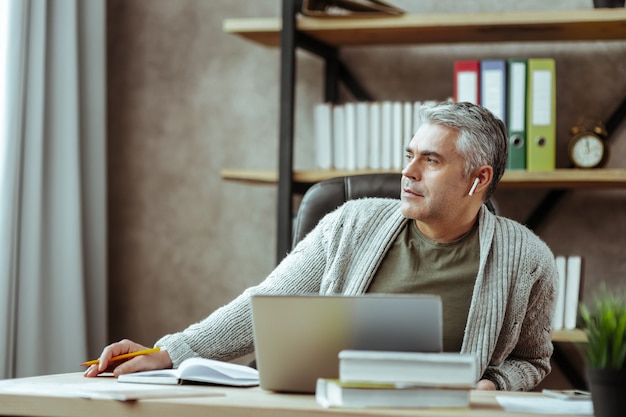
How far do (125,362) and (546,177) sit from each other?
1.39 m

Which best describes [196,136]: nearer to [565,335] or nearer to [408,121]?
[408,121]

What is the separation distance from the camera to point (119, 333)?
10.4ft

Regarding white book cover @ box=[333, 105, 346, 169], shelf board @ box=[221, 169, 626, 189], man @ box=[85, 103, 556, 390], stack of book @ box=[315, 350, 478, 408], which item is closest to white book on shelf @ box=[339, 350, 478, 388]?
stack of book @ box=[315, 350, 478, 408]

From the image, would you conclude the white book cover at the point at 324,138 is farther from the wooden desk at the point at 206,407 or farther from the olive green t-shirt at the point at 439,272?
the wooden desk at the point at 206,407

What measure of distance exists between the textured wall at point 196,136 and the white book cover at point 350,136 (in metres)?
0.27

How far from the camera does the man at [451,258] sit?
5.91 ft

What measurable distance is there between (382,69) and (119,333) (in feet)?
4.13

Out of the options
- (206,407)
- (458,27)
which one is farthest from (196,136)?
(206,407)

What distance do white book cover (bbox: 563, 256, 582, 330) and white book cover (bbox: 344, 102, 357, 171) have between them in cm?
67

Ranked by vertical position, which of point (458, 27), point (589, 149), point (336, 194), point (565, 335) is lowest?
point (565, 335)

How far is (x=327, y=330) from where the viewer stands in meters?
1.25

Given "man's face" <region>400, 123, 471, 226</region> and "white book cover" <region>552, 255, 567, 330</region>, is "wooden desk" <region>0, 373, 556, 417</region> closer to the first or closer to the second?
"man's face" <region>400, 123, 471, 226</region>

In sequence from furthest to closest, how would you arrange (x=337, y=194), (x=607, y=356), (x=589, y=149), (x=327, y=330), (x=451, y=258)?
1. (x=589, y=149)
2. (x=337, y=194)
3. (x=451, y=258)
4. (x=327, y=330)
5. (x=607, y=356)

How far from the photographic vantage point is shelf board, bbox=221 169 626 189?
8.20ft
